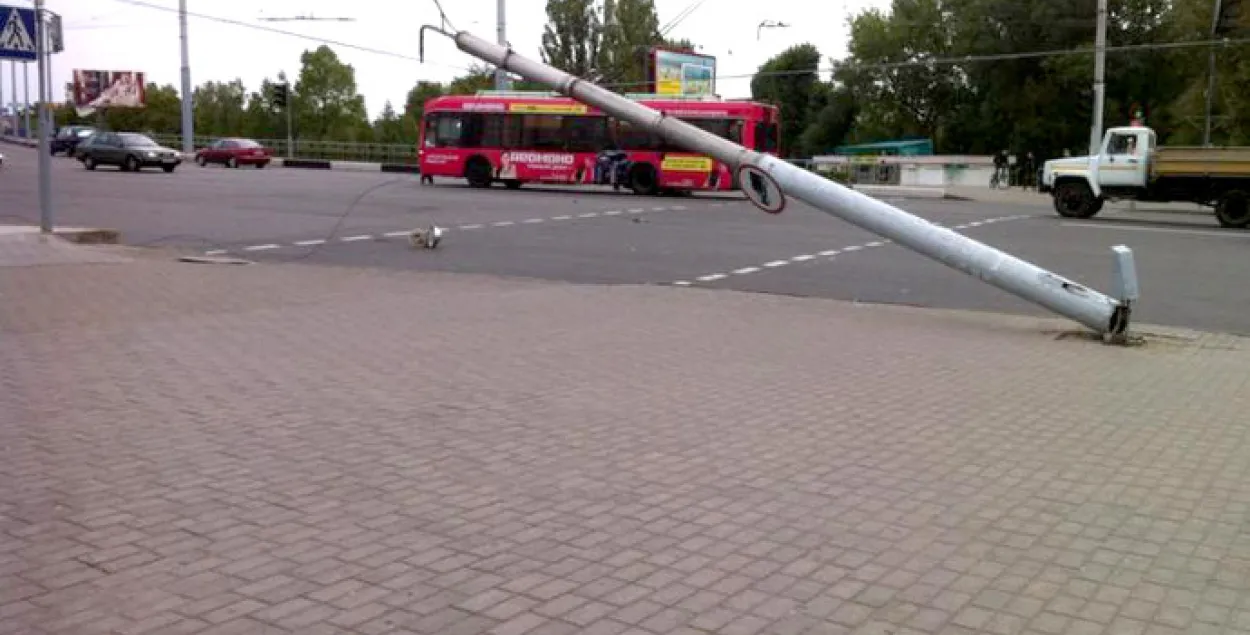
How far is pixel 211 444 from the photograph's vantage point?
6242mm

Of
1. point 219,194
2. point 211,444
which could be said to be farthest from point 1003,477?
point 219,194

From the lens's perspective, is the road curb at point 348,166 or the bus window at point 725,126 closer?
the bus window at point 725,126

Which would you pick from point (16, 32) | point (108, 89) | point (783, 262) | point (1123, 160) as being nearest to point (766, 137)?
point (1123, 160)

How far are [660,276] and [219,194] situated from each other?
→ 18841mm

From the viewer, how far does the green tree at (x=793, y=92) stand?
88500mm

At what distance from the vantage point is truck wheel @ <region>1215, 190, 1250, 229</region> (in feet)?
85.4

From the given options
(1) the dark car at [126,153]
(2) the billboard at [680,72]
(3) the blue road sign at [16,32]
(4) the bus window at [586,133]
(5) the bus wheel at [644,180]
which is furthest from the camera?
(2) the billboard at [680,72]

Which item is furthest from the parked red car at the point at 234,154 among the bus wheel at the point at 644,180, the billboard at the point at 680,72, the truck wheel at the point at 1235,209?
the truck wheel at the point at 1235,209

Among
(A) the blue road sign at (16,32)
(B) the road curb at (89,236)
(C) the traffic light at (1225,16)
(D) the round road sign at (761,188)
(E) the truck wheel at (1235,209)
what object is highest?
(C) the traffic light at (1225,16)

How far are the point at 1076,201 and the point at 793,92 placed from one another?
6266 cm

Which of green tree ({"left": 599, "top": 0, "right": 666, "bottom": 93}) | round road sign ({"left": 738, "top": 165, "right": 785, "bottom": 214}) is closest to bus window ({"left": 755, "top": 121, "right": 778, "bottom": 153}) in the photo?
round road sign ({"left": 738, "top": 165, "right": 785, "bottom": 214})

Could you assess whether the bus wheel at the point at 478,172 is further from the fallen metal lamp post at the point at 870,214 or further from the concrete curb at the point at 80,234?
the fallen metal lamp post at the point at 870,214

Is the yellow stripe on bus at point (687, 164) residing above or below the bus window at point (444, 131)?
below

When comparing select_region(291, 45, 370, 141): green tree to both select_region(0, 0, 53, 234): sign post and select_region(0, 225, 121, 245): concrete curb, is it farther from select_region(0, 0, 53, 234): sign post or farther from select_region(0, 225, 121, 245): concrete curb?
select_region(0, 0, 53, 234): sign post
